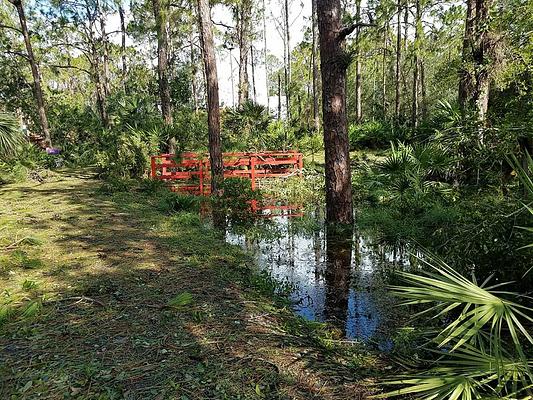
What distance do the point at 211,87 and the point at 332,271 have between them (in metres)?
6.64

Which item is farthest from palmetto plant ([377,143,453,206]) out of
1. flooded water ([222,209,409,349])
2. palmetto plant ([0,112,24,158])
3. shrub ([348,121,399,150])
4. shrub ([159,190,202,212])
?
shrub ([348,121,399,150])

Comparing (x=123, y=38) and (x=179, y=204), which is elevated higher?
(x=123, y=38)

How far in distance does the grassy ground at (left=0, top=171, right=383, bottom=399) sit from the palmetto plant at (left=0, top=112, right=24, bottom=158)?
264 centimetres

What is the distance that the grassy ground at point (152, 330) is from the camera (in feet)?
8.21

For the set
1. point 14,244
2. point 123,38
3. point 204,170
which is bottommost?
point 14,244

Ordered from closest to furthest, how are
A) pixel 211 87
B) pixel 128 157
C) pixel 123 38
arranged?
pixel 211 87 → pixel 128 157 → pixel 123 38

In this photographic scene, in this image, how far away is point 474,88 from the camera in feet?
28.6

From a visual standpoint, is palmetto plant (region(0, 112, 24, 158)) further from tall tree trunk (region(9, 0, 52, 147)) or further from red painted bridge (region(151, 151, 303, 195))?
tall tree trunk (region(9, 0, 52, 147))

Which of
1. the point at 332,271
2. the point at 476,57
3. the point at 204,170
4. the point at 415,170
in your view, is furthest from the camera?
the point at 204,170

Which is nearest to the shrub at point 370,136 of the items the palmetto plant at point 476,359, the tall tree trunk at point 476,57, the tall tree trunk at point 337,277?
the tall tree trunk at point 476,57

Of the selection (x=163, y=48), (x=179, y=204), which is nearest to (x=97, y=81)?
(x=163, y=48)

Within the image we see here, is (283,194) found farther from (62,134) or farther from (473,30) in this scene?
(62,134)

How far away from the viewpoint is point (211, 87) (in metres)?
10.1

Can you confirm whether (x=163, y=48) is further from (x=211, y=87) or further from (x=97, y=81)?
(x=97, y=81)
